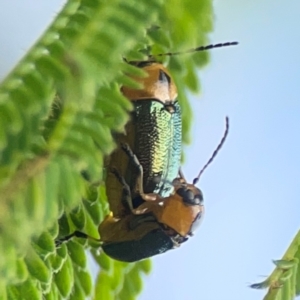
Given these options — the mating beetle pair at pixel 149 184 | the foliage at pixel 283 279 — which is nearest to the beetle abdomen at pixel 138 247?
the mating beetle pair at pixel 149 184

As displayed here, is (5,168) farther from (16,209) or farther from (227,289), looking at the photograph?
(227,289)

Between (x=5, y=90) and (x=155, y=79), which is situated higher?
(x=155, y=79)

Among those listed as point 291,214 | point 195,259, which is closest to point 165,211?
point 195,259

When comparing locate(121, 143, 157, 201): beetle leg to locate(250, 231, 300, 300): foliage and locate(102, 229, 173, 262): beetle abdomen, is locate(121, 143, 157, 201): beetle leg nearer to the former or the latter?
locate(102, 229, 173, 262): beetle abdomen

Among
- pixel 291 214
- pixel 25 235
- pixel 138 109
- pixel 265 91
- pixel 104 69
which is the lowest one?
pixel 25 235

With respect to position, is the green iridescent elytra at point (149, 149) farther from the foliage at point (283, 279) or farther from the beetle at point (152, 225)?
the foliage at point (283, 279)

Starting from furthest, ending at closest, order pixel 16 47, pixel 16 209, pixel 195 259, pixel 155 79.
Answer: pixel 195 259, pixel 16 47, pixel 155 79, pixel 16 209

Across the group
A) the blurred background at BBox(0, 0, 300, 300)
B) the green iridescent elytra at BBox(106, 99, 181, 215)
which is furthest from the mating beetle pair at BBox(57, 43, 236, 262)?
the blurred background at BBox(0, 0, 300, 300)

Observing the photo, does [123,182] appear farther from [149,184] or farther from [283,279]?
[283,279]
